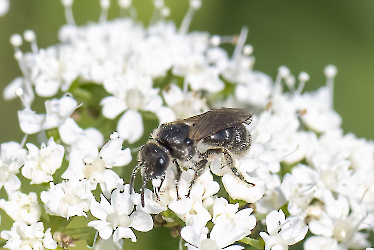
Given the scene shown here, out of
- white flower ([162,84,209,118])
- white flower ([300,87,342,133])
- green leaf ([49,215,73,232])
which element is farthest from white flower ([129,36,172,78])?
green leaf ([49,215,73,232])

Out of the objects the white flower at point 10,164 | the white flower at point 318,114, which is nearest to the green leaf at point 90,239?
the white flower at point 10,164

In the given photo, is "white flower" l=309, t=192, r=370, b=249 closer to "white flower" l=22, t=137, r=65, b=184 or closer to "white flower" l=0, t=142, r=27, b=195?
"white flower" l=22, t=137, r=65, b=184

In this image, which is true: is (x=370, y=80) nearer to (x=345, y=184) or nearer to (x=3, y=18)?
(x=345, y=184)

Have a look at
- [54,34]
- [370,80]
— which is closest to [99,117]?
[54,34]

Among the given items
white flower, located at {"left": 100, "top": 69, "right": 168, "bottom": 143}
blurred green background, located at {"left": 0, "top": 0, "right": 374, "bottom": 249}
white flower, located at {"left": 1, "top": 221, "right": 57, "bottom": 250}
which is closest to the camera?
white flower, located at {"left": 1, "top": 221, "right": 57, "bottom": 250}

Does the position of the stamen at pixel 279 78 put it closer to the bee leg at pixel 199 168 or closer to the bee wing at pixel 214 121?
the bee wing at pixel 214 121

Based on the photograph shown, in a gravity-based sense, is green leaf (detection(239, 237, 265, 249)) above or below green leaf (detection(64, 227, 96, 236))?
above

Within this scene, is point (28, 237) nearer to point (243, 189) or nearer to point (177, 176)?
point (177, 176)
